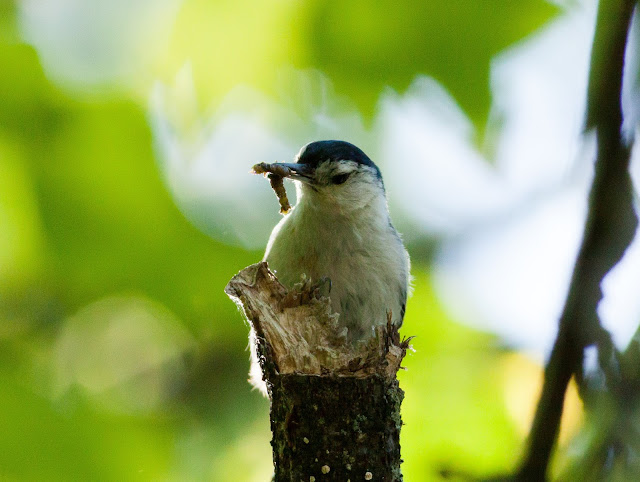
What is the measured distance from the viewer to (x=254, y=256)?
2.99m

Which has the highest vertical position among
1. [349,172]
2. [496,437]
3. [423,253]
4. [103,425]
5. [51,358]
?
[349,172]

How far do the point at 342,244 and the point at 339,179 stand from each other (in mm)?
341

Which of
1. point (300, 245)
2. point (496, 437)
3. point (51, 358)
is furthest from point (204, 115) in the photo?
point (496, 437)

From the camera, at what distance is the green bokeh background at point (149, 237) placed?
230 centimetres

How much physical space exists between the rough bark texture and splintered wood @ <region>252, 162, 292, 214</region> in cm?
108

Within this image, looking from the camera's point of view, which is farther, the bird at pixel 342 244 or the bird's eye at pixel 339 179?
the bird's eye at pixel 339 179

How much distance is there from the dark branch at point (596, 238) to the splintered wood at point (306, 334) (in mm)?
534

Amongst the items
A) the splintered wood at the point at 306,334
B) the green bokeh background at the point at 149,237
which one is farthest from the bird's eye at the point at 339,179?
the splintered wood at the point at 306,334

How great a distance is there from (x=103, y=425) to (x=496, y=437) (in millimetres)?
1442

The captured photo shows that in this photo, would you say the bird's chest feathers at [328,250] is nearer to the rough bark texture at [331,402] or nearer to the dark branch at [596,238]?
the rough bark texture at [331,402]

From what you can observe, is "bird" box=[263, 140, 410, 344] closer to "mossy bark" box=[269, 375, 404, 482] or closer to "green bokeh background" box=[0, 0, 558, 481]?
"green bokeh background" box=[0, 0, 558, 481]

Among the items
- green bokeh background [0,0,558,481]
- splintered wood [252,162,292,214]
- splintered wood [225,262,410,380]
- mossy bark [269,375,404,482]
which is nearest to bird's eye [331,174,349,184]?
splintered wood [252,162,292,214]

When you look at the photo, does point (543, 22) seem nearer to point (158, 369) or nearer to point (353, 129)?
point (353, 129)

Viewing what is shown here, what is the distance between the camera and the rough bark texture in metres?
1.71
